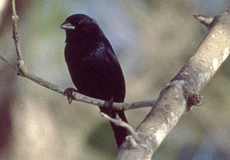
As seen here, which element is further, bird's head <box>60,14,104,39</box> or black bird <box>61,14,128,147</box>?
bird's head <box>60,14,104,39</box>

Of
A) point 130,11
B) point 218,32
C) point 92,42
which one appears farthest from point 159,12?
point 218,32

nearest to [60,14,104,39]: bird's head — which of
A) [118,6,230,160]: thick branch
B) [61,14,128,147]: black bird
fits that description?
[61,14,128,147]: black bird

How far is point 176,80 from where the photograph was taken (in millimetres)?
2785

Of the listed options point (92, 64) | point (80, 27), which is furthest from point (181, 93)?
point (80, 27)

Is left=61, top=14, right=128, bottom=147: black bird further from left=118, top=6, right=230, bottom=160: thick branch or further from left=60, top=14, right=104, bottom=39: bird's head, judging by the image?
left=118, top=6, right=230, bottom=160: thick branch

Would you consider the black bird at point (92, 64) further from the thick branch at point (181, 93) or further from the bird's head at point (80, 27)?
the thick branch at point (181, 93)

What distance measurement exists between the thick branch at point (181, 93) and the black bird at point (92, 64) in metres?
1.47

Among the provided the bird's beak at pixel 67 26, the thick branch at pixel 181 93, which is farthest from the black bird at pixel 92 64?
the thick branch at pixel 181 93

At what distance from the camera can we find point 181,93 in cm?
268

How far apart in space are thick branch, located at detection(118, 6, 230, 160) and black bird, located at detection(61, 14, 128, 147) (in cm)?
147

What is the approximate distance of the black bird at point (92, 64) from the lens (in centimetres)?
439

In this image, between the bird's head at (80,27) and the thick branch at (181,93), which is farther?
the bird's head at (80,27)

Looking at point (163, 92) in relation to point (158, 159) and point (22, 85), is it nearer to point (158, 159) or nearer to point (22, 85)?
point (22, 85)

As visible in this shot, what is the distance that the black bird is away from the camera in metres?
4.39
